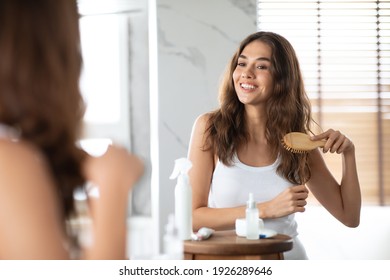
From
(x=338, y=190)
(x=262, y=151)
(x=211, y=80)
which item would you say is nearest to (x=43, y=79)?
(x=262, y=151)

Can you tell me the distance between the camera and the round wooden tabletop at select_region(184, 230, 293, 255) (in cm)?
81

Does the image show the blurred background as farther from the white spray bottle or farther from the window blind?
the white spray bottle

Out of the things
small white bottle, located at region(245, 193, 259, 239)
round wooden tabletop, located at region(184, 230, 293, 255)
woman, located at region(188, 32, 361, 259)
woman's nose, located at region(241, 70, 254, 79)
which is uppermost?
woman's nose, located at region(241, 70, 254, 79)

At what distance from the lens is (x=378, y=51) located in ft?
3.77

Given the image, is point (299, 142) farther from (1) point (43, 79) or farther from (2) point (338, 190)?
(1) point (43, 79)

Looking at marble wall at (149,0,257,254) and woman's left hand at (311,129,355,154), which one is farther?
marble wall at (149,0,257,254)

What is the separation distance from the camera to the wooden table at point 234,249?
2.64 ft

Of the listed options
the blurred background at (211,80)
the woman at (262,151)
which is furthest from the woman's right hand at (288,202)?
the blurred background at (211,80)

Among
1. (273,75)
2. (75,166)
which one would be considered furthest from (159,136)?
(75,166)

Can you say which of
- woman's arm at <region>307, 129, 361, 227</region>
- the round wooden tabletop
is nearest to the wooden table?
the round wooden tabletop

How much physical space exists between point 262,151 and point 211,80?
30 centimetres

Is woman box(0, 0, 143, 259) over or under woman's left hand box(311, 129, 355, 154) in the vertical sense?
over

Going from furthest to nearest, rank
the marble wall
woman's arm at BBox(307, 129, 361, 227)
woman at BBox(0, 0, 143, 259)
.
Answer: the marble wall → woman's arm at BBox(307, 129, 361, 227) → woman at BBox(0, 0, 143, 259)

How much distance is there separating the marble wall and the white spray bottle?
1.20ft
